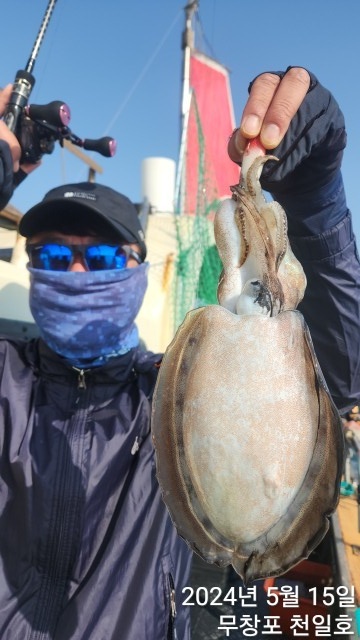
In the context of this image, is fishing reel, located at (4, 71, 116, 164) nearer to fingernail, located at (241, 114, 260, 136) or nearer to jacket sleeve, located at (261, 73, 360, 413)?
jacket sleeve, located at (261, 73, 360, 413)

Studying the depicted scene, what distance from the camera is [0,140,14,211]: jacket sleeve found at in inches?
109

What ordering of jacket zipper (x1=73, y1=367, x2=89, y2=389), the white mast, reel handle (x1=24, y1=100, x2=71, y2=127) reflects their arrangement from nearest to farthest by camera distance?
1. jacket zipper (x1=73, y1=367, x2=89, y2=389)
2. reel handle (x1=24, y1=100, x2=71, y2=127)
3. the white mast

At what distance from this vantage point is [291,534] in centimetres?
132

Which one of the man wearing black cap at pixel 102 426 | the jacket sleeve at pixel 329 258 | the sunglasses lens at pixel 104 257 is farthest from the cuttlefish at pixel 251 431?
the sunglasses lens at pixel 104 257

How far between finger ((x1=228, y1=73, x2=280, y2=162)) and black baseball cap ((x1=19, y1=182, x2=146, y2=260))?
1.33m

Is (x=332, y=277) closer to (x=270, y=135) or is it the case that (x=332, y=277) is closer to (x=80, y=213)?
(x=270, y=135)

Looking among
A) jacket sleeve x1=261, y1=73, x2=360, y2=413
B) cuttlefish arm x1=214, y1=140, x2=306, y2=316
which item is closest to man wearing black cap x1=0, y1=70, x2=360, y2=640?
jacket sleeve x1=261, y1=73, x2=360, y2=413

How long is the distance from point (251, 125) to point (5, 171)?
1834mm

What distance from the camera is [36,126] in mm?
3270

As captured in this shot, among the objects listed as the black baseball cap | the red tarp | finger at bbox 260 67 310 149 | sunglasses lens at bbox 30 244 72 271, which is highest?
the red tarp

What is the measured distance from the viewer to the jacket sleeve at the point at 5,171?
277 cm

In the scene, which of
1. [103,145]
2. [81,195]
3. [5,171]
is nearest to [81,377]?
[81,195]

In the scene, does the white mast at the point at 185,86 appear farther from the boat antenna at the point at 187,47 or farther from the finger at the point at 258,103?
the finger at the point at 258,103

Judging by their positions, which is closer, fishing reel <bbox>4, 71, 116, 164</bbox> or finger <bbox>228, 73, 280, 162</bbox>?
finger <bbox>228, 73, 280, 162</bbox>
